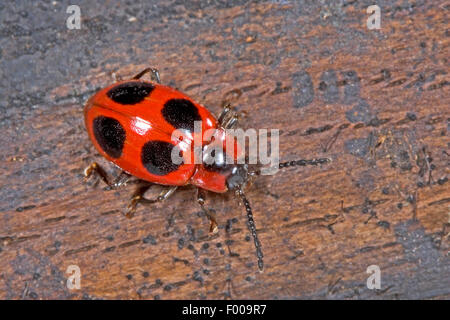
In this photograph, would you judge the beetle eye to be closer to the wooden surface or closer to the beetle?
the beetle

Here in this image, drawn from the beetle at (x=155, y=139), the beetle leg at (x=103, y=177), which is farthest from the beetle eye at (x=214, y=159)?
the beetle leg at (x=103, y=177)

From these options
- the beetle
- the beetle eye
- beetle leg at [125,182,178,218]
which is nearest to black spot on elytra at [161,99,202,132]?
the beetle

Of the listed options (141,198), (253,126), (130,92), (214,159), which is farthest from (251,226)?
(130,92)

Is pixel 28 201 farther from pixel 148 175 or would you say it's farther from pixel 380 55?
pixel 380 55

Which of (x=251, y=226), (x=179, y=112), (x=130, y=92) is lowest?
(x=251, y=226)

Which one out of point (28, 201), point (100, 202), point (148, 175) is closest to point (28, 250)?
point (28, 201)

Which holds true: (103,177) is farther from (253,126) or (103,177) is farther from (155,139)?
(253,126)
